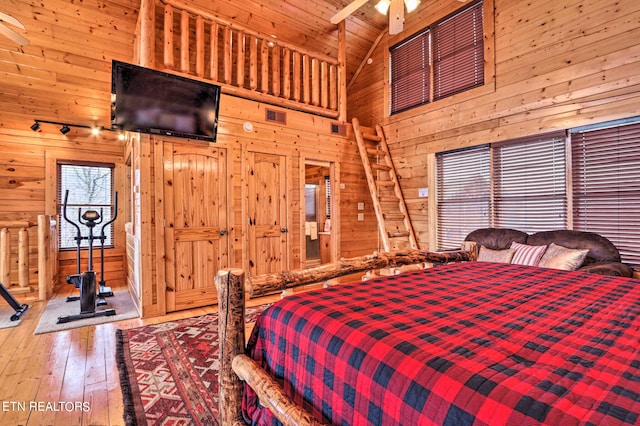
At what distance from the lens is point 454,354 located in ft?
2.82

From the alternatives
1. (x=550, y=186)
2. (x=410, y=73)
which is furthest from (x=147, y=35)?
(x=550, y=186)

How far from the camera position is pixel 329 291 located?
1562mm

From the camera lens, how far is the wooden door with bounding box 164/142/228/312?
12.1 feet

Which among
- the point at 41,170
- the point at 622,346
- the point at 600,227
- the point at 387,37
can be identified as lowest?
the point at 622,346

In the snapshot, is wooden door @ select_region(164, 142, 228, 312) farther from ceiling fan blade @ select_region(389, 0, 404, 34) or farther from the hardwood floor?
ceiling fan blade @ select_region(389, 0, 404, 34)

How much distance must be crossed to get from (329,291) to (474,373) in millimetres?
875

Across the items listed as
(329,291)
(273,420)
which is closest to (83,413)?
(273,420)

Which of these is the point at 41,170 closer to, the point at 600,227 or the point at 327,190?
the point at 327,190

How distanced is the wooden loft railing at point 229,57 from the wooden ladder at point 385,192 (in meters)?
0.67

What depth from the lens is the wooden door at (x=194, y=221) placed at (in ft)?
12.1

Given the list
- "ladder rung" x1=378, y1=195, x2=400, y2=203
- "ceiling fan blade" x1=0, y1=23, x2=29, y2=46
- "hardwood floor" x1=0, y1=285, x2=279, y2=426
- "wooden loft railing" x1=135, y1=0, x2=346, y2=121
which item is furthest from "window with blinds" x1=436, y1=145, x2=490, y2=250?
"ceiling fan blade" x1=0, y1=23, x2=29, y2=46

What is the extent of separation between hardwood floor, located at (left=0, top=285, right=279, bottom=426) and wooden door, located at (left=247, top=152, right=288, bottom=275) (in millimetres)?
1671

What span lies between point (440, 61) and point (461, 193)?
2113mm

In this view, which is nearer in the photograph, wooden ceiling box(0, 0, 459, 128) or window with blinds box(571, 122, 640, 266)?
window with blinds box(571, 122, 640, 266)
